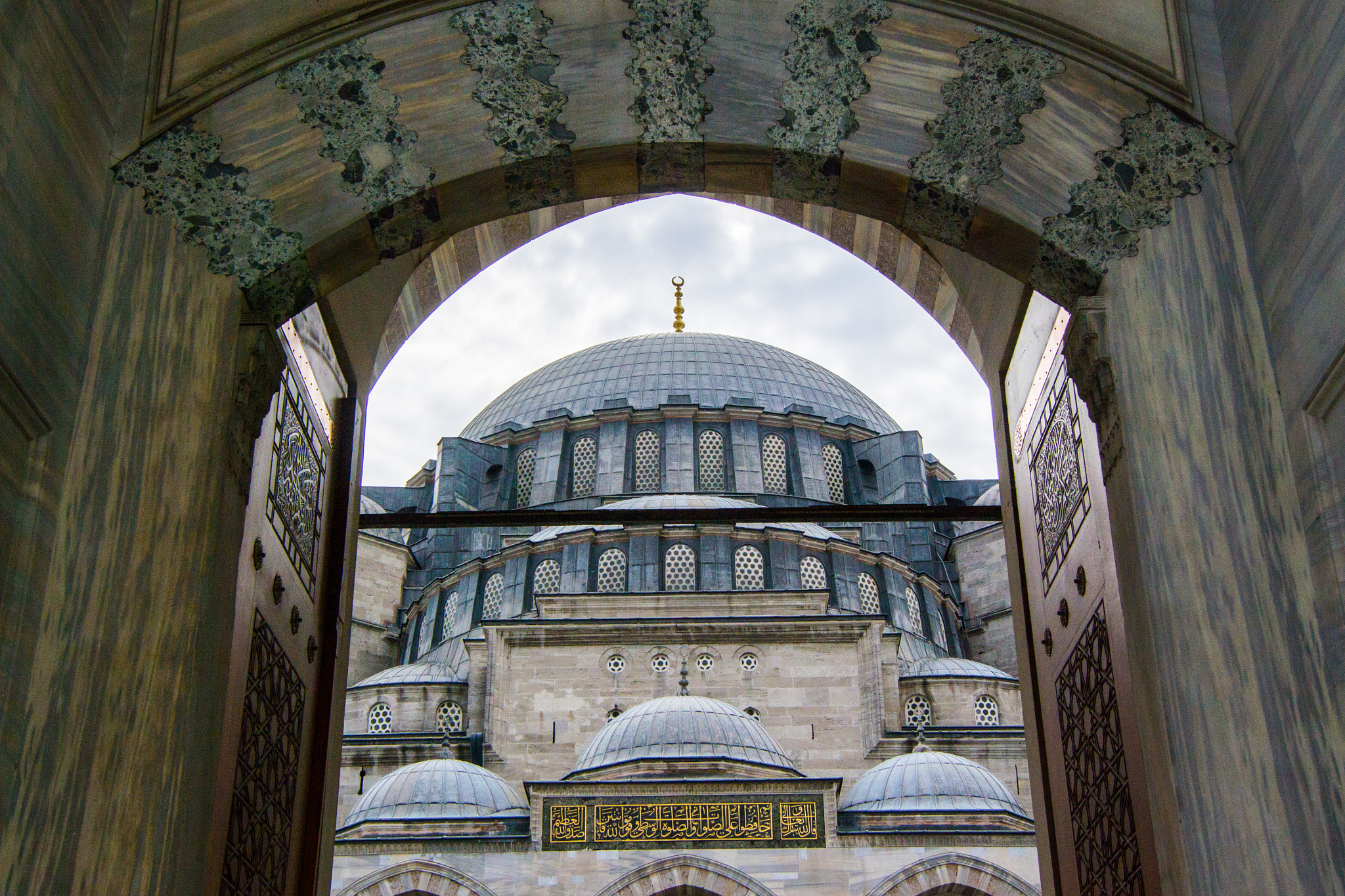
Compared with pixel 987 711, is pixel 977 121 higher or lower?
lower

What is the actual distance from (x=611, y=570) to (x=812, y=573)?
464 cm

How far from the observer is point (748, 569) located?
1372 inches

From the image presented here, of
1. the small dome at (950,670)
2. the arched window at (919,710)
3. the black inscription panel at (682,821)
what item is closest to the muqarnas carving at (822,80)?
the black inscription panel at (682,821)

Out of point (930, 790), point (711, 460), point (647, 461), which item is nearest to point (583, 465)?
point (647, 461)

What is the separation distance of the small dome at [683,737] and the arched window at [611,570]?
7.07m

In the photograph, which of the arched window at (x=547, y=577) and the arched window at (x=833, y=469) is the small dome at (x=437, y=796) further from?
the arched window at (x=833, y=469)

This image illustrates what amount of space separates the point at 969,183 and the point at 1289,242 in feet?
3.14

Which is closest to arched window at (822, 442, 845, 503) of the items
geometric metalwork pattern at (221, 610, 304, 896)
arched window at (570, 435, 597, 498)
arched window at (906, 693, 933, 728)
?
arched window at (570, 435, 597, 498)

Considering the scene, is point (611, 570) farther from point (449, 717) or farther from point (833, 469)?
point (833, 469)

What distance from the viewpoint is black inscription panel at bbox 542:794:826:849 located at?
24.5 metres

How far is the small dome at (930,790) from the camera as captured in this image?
25719 millimetres

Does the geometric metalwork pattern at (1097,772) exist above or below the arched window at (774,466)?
below

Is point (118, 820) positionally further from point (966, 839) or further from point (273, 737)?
point (966, 839)

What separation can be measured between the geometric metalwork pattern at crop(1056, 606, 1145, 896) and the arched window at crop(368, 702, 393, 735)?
2940cm
